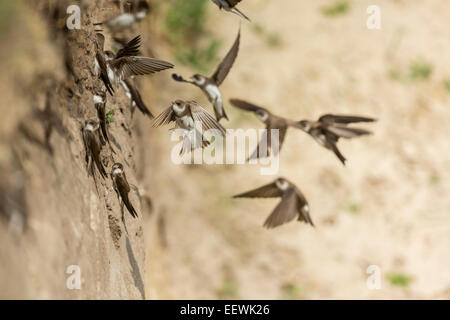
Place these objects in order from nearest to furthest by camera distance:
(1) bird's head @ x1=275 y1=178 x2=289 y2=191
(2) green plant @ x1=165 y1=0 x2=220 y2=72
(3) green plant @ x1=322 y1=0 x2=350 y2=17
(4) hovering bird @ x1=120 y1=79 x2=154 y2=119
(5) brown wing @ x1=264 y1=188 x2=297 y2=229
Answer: (5) brown wing @ x1=264 y1=188 x2=297 y2=229 < (1) bird's head @ x1=275 y1=178 x2=289 y2=191 < (4) hovering bird @ x1=120 y1=79 x2=154 y2=119 < (2) green plant @ x1=165 y1=0 x2=220 y2=72 < (3) green plant @ x1=322 y1=0 x2=350 y2=17

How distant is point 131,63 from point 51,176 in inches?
42.1

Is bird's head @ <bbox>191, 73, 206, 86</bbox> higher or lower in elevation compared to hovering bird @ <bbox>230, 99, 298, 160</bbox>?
higher

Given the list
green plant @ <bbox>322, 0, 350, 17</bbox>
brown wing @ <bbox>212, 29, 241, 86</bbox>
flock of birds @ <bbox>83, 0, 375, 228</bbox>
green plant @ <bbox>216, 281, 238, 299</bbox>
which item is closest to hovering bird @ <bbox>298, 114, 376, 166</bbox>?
flock of birds @ <bbox>83, 0, 375, 228</bbox>

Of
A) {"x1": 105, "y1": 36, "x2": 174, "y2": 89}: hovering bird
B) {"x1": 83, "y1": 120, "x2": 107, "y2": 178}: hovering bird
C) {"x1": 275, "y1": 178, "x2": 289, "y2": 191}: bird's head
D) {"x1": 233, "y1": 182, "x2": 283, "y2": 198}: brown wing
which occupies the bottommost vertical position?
{"x1": 233, "y1": 182, "x2": 283, "y2": 198}: brown wing

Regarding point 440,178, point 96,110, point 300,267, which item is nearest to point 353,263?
point 300,267

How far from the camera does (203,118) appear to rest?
324cm

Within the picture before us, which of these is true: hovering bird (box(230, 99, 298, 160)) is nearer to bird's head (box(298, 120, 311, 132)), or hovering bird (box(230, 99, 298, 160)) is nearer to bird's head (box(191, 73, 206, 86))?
bird's head (box(298, 120, 311, 132))

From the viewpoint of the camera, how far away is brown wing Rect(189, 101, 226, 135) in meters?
3.16

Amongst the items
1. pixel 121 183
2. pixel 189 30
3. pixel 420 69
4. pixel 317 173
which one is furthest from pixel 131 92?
pixel 420 69

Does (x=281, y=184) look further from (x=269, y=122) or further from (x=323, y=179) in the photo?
(x=323, y=179)

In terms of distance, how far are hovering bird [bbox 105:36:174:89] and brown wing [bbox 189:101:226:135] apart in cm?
27

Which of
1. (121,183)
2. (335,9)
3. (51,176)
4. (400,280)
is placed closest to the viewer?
(51,176)

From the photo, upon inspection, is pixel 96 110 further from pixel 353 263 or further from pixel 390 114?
pixel 390 114

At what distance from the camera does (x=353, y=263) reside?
6.49 meters
